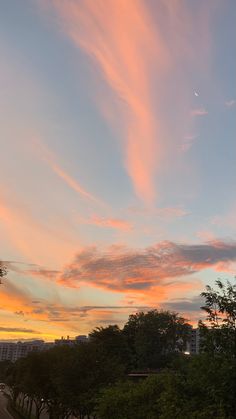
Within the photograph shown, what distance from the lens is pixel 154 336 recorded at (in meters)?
110

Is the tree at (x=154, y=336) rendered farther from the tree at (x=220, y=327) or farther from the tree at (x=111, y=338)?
the tree at (x=220, y=327)

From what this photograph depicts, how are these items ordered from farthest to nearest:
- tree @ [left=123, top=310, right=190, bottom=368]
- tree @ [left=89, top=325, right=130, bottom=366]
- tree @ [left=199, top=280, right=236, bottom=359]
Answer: tree @ [left=123, top=310, right=190, bottom=368], tree @ [left=89, top=325, right=130, bottom=366], tree @ [left=199, top=280, right=236, bottom=359]

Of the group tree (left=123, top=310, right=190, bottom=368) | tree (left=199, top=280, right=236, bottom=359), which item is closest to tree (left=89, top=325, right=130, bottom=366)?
tree (left=123, top=310, right=190, bottom=368)

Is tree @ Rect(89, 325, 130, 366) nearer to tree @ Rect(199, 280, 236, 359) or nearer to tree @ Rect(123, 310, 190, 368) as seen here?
tree @ Rect(123, 310, 190, 368)

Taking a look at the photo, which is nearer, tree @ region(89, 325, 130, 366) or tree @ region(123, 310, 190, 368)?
tree @ region(89, 325, 130, 366)

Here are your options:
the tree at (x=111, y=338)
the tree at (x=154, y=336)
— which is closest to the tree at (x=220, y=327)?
the tree at (x=111, y=338)

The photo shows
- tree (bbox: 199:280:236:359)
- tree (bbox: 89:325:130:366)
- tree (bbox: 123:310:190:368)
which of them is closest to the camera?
tree (bbox: 199:280:236:359)

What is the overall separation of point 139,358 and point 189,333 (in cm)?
1752

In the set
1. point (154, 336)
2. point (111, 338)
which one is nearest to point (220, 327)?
point (111, 338)

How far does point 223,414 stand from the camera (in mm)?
11227

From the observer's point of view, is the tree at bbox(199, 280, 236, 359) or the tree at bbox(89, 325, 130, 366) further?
the tree at bbox(89, 325, 130, 366)

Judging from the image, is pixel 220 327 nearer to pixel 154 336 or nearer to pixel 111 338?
pixel 111 338

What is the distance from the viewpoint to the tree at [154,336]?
10760 cm

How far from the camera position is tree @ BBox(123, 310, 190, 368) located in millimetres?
107600
